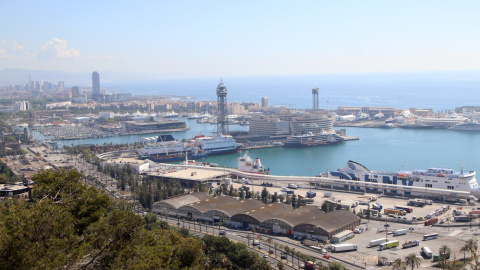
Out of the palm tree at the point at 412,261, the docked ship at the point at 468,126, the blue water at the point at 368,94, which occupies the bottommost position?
the palm tree at the point at 412,261

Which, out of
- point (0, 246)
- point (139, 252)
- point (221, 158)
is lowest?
point (221, 158)

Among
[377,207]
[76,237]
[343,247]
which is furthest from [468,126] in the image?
[76,237]

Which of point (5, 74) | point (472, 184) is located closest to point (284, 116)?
point (472, 184)

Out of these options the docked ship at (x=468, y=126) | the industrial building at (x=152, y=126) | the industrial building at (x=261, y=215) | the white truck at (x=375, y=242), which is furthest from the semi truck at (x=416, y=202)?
the industrial building at (x=152, y=126)

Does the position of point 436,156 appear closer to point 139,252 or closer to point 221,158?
point 221,158

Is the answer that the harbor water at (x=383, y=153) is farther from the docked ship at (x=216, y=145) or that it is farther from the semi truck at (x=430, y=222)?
the semi truck at (x=430, y=222)

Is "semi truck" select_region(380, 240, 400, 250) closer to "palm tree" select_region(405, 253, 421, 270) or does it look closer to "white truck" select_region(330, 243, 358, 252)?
"white truck" select_region(330, 243, 358, 252)
